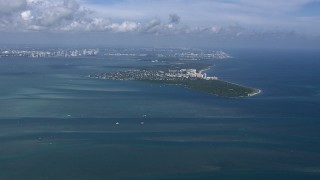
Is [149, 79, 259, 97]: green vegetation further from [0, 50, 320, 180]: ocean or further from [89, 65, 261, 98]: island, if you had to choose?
[0, 50, 320, 180]: ocean

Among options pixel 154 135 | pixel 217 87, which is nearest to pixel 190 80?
pixel 217 87

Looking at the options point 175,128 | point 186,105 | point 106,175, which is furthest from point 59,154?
point 186,105

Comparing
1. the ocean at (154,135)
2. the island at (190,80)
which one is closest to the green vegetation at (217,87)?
the island at (190,80)

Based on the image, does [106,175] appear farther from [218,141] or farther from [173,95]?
[173,95]

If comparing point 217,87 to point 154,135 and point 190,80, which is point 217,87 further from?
point 154,135

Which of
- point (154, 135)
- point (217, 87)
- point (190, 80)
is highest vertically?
point (190, 80)

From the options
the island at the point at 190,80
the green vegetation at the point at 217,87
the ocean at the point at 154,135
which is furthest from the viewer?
the island at the point at 190,80

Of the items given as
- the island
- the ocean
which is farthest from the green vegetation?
the ocean

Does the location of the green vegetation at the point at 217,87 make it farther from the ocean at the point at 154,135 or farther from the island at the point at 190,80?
the ocean at the point at 154,135
